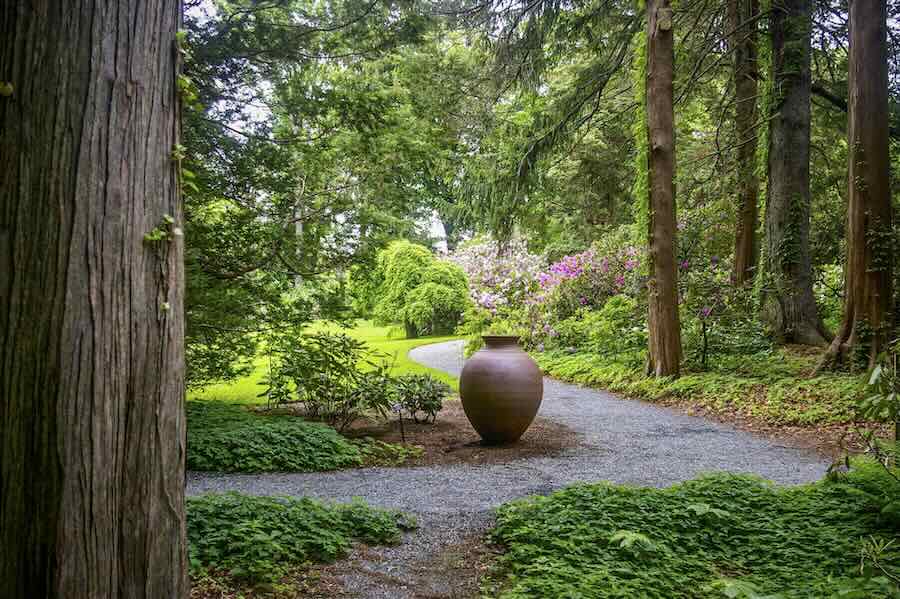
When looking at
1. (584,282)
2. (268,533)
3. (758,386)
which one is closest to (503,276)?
(584,282)

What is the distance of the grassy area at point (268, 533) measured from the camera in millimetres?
2883

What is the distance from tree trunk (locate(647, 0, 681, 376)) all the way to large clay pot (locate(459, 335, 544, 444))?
3.48 m

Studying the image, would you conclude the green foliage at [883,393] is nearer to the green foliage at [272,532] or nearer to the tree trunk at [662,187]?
the green foliage at [272,532]

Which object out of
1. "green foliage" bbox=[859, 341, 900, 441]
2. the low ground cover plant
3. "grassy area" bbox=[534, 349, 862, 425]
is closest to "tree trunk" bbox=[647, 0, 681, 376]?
"grassy area" bbox=[534, 349, 862, 425]

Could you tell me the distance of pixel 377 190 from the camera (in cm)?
664

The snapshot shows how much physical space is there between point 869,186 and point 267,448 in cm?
697

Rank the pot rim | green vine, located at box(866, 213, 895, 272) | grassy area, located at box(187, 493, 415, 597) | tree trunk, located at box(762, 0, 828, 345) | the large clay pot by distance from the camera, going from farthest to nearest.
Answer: tree trunk, located at box(762, 0, 828, 345)
green vine, located at box(866, 213, 895, 272)
the pot rim
the large clay pot
grassy area, located at box(187, 493, 415, 597)

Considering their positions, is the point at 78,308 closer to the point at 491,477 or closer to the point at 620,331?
the point at 491,477

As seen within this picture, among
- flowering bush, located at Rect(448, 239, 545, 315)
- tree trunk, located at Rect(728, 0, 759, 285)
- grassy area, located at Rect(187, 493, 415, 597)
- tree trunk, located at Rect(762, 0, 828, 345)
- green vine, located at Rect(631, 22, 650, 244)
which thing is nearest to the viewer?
grassy area, located at Rect(187, 493, 415, 597)

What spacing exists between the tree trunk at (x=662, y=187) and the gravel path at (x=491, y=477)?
1.75m

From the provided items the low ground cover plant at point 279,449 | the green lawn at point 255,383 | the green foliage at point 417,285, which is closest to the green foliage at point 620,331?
the green lawn at point 255,383

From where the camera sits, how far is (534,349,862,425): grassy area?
6.79 m

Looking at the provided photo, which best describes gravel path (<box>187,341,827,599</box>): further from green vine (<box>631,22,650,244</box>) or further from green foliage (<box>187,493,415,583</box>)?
green vine (<box>631,22,650,244</box>)

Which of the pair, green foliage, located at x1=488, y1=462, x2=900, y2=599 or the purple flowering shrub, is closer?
green foliage, located at x1=488, y1=462, x2=900, y2=599
